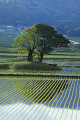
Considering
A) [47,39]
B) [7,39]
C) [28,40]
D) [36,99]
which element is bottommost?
[36,99]

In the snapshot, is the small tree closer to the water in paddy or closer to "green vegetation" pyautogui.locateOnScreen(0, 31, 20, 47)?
the water in paddy

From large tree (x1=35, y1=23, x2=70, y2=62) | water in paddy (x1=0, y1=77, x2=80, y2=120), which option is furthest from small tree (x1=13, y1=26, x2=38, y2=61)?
water in paddy (x1=0, y1=77, x2=80, y2=120)

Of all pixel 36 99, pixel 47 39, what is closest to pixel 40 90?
pixel 36 99

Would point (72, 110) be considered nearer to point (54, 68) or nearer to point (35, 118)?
point (35, 118)

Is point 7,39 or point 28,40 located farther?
point 7,39

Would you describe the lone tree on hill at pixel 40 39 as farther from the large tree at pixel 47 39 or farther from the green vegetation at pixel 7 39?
the green vegetation at pixel 7 39

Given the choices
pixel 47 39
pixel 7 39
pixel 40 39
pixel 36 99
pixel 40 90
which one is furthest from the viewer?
pixel 7 39

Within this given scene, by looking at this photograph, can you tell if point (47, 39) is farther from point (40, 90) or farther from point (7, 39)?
point (7, 39)

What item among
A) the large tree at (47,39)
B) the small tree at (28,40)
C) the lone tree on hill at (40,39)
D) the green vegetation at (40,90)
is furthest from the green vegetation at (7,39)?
the green vegetation at (40,90)

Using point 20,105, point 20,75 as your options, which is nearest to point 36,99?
point 20,105
